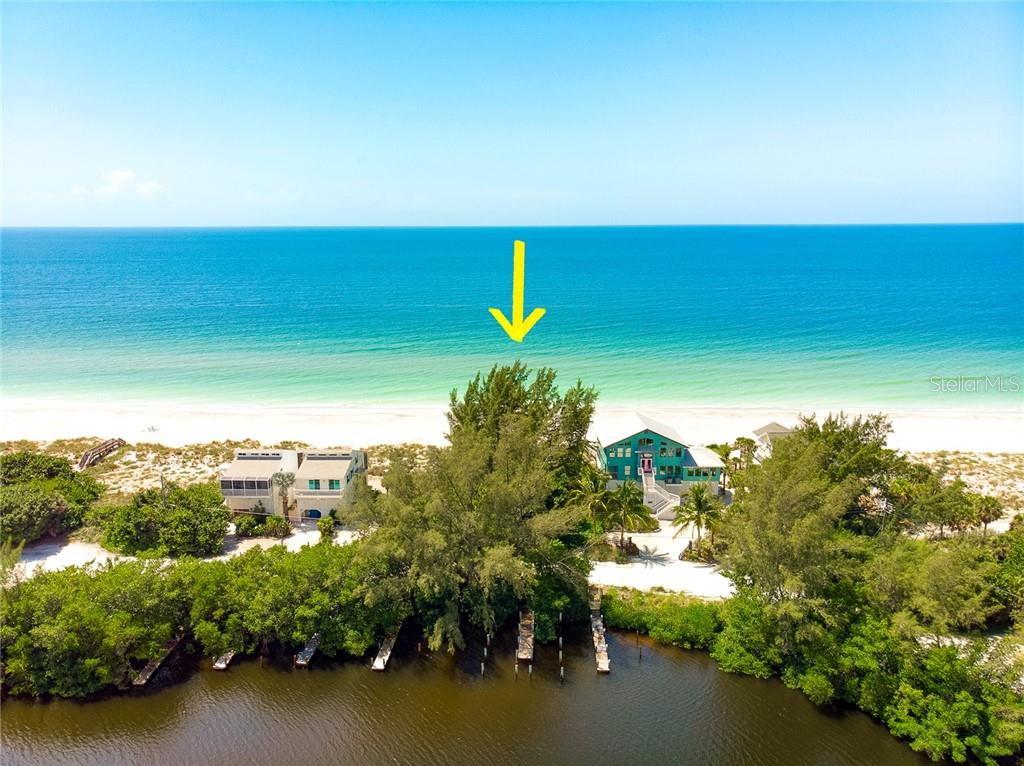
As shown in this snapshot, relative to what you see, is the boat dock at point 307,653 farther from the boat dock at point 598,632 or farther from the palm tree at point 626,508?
the palm tree at point 626,508

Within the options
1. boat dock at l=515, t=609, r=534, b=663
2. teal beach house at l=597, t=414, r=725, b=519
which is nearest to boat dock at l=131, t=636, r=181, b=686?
boat dock at l=515, t=609, r=534, b=663

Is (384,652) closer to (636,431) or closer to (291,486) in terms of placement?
(291,486)

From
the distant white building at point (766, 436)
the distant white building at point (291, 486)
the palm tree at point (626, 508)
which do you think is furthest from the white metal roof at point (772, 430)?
the distant white building at point (291, 486)

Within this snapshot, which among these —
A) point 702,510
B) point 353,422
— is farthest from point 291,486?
point 702,510

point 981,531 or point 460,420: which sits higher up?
point 460,420

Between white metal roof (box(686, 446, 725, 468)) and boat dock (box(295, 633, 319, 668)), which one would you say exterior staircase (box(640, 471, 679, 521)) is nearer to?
white metal roof (box(686, 446, 725, 468))

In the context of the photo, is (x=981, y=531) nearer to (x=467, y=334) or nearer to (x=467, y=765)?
(x=467, y=765)

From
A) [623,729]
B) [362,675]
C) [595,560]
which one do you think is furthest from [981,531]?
[362,675]
